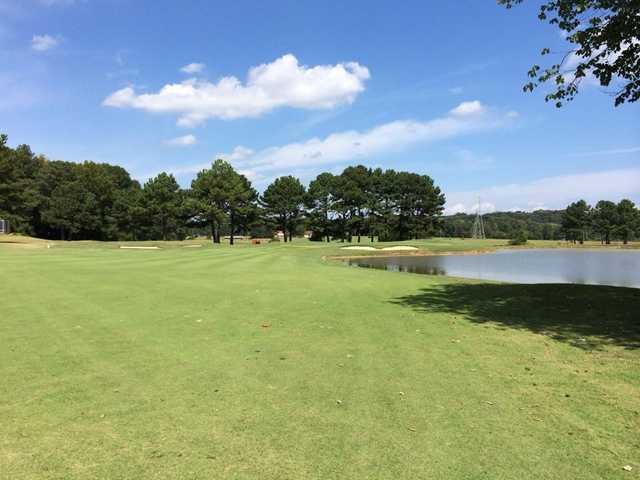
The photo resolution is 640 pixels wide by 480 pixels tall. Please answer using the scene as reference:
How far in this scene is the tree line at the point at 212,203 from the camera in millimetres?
71750

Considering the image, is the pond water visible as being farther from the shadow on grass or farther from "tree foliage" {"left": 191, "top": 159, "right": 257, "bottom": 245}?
"tree foliage" {"left": 191, "top": 159, "right": 257, "bottom": 245}

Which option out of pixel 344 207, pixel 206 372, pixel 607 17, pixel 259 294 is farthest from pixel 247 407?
pixel 344 207

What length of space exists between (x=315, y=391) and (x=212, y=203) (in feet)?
227

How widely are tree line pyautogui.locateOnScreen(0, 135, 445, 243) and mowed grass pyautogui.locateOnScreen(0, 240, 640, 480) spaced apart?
61.0 m

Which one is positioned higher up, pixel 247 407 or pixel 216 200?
pixel 216 200

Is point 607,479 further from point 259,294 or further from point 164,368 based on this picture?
point 259,294

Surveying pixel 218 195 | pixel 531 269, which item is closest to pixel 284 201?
pixel 218 195

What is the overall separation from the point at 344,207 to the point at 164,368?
79473 mm

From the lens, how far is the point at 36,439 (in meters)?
4.05

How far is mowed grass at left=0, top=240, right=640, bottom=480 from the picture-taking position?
12.4 ft

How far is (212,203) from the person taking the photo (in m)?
71.9

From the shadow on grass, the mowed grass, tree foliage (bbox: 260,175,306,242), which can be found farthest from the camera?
tree foliage (bbox: 260,175,306,242)

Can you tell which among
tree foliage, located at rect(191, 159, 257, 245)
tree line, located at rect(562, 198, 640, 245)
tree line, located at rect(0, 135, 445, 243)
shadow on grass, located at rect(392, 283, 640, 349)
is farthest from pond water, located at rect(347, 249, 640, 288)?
tree line, located at rect(562, 198, 640, 245)

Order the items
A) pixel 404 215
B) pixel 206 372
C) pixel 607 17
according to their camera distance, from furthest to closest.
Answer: pixel 404 215, pixel 607 17, pixel 206 372
